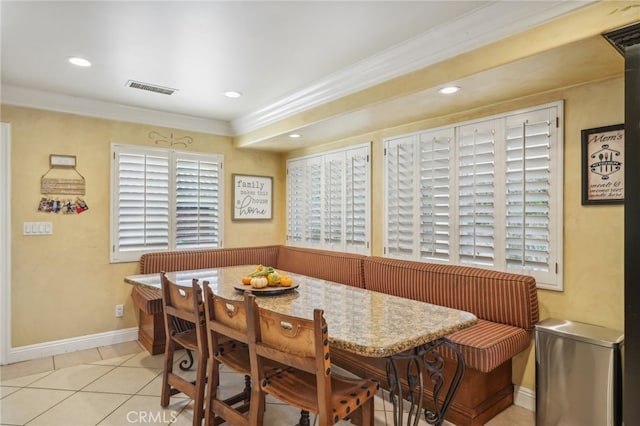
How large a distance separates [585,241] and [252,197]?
3686mm

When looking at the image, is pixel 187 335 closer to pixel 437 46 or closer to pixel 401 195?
pixel 401 195

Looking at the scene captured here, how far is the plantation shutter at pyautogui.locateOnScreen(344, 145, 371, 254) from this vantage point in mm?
3887

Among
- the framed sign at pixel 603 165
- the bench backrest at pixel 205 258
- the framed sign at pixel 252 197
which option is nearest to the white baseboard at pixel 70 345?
the bench backrest at pixel 205 258

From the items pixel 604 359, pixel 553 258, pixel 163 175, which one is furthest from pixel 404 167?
pixel 163 175

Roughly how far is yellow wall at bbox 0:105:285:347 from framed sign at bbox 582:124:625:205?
4.09 m

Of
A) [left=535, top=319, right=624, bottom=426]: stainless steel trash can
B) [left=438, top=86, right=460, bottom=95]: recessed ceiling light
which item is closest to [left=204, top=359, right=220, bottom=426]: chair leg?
[left=535, top=319, right=624, bottom=426]: stainless steel trash can

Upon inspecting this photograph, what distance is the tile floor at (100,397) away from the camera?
2422 millimetres

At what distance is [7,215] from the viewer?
3.30 meters

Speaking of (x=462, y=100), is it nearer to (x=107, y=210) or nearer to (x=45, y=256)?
(x=107, y=210)

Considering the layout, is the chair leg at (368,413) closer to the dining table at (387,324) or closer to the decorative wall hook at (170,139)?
the dining table at (387,324)

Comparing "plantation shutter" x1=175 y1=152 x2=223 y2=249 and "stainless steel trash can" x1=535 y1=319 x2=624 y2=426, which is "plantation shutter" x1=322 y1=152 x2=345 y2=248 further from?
"stainless steel trash can" x1=535 y1=319 x2=624 y2=426

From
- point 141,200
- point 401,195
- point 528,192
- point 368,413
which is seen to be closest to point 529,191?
point 528,192

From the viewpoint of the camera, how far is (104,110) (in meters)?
3.79

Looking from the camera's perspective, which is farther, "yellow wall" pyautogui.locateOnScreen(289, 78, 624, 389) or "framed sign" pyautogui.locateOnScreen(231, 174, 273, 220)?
"framed sign" pyautogui.locateOnScreen(231, 174, 273, 220)
